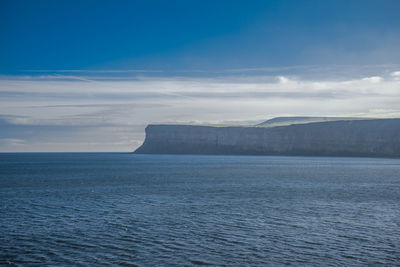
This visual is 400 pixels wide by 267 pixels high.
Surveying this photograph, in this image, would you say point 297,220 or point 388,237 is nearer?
point 388,237

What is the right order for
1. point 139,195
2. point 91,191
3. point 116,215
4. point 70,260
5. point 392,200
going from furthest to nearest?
point 91,191
point 139,195
point 392,200
point 116,215
point 70,260

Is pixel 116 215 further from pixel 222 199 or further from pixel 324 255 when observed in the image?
pixel 324 255

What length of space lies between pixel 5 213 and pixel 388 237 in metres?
32.9

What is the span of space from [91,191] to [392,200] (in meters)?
39.9

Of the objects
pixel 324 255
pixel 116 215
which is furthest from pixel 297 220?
pixel 116 215

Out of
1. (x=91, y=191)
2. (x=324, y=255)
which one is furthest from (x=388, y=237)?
(x=91, y=191)

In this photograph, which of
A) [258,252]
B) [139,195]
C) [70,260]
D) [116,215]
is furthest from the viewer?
[139,195]

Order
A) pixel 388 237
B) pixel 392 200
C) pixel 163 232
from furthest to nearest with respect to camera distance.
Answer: pixel 392 200
pixel 163 232
pixel 388 237

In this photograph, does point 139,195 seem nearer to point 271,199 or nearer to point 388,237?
point 271,199

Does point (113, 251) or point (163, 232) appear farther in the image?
point (163, 232)

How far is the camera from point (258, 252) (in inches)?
909

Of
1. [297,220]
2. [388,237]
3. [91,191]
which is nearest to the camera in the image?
[388,237]

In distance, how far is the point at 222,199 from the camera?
46000mm

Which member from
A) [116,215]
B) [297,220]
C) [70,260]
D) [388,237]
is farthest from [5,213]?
[388,237]
